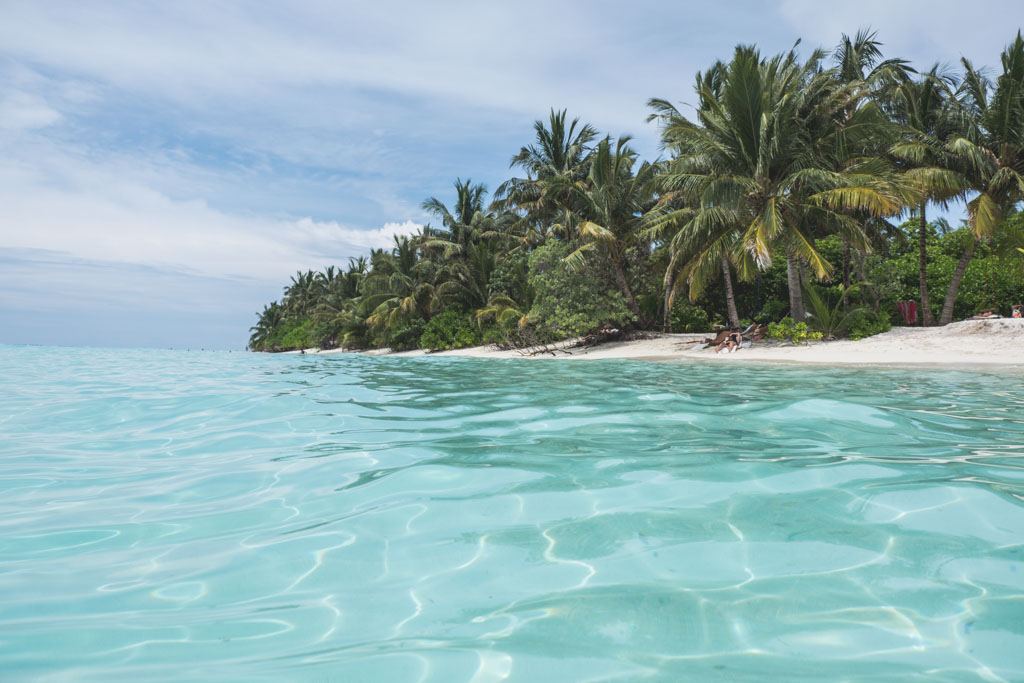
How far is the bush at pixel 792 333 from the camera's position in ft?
52.0

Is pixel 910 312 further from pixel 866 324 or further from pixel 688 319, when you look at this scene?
pixel 688 319

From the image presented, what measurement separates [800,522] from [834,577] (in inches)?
20.9

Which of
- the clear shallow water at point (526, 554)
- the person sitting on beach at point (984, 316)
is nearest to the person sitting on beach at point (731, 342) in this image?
the person sitting on beach at point (984, 316)

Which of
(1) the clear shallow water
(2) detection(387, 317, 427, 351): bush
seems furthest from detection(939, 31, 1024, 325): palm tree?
(2) detection(387, 317, 427, 351): bush

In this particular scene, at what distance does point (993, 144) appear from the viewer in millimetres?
16375

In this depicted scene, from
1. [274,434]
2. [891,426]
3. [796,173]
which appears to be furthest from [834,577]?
[796,173]

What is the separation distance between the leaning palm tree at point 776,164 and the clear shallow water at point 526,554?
11685mm

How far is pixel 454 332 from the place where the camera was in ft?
91.4

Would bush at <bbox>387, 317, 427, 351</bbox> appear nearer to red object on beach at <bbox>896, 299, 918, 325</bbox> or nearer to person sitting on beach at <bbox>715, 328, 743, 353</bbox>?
person sitting on beach at <bbox>715, 328, 743, 353</bbox>

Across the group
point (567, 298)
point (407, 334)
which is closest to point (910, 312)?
point (567, 298)

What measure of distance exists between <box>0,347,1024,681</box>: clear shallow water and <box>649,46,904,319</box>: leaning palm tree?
11685mm

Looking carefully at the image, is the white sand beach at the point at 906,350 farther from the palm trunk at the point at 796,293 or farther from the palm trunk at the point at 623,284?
the palm trunk at the point at 623,284

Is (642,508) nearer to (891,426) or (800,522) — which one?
(800,522)

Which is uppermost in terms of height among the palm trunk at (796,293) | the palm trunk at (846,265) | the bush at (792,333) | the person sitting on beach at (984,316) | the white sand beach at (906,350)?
the palm trunk at (846,265)
